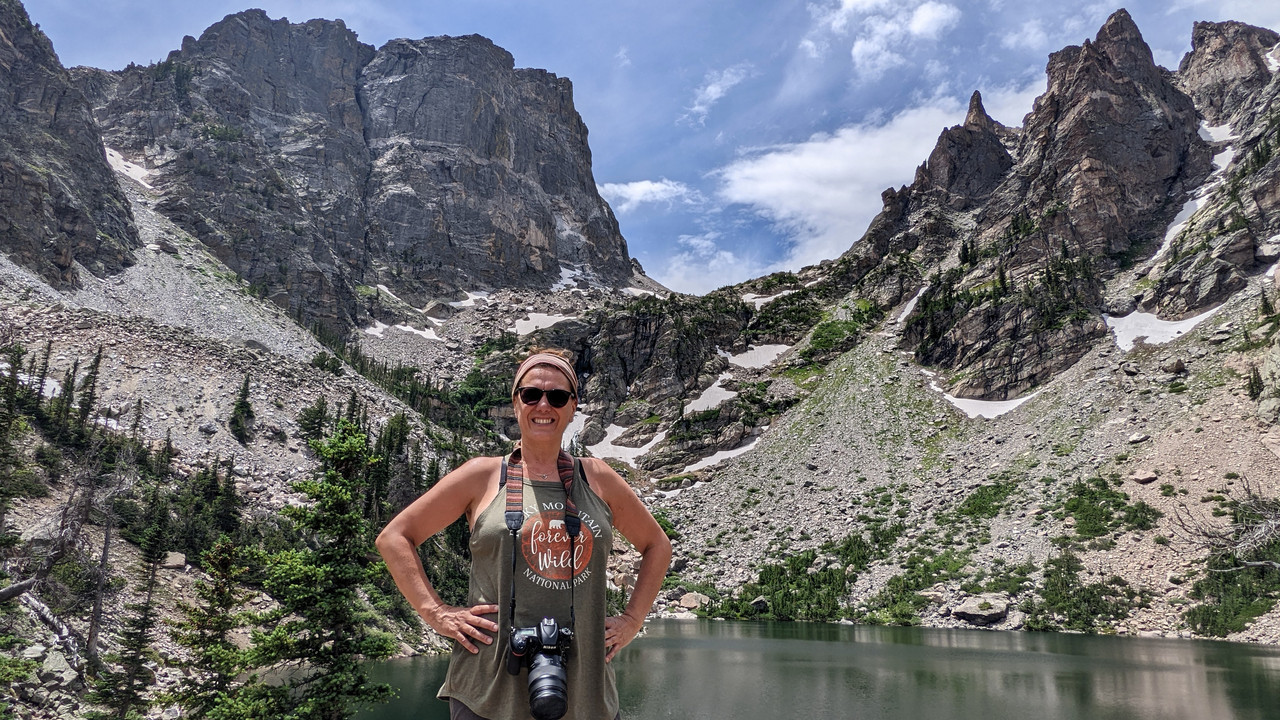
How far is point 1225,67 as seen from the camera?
416 ft

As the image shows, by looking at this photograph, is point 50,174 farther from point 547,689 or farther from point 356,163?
point 547,689

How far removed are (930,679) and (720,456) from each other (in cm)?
6077

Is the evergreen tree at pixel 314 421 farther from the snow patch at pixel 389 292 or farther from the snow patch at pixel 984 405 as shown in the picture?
the snow patch at pixel 389 292

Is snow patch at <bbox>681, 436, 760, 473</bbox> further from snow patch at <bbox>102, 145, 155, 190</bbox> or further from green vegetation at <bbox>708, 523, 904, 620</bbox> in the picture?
snow patch at <bbox>102, 145, 155, 190</bbox>

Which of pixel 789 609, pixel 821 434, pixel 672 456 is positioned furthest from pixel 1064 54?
pixel 789 609

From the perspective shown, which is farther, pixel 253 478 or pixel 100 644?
pixel 253 478

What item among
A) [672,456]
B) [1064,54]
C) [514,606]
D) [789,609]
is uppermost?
[1064,54]

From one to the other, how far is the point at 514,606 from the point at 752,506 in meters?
77.5

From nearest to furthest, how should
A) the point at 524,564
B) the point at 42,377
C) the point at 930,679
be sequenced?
the point at 524,564
the point at 930,679
the point at 42,377

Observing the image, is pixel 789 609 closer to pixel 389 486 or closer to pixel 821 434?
pixel 821 434

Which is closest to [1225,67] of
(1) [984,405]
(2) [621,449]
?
(1) [984,405]

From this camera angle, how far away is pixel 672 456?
92.7 m

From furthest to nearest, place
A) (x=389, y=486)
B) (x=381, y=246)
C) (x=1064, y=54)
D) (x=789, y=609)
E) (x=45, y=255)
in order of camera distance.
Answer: (x=381, y=246) < (x=1064, y=54) < (x=45, y=255) < (x=789, y=609) < (x=389, y=486)

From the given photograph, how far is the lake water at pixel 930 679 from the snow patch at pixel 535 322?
91.1 metres
